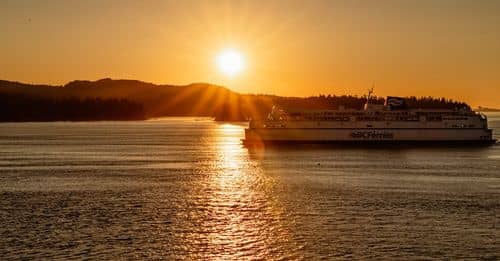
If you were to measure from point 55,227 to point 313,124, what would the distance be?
80040 millimetres

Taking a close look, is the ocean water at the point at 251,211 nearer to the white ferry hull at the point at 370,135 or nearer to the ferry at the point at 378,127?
the white ferry hull at the point at 370,135

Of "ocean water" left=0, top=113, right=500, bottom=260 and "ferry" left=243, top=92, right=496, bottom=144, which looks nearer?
"ocean water" left=0, top=113, right=500, bottom=260

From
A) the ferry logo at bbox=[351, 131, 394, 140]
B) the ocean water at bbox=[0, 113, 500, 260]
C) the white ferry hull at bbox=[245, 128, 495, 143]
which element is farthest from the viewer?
the ferry logo at bbox=[351, 131, 394, 140]

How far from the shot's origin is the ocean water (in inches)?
1075

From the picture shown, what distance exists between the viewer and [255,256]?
26188 millimetres

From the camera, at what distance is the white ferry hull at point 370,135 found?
107 metres

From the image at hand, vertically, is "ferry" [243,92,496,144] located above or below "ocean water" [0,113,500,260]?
above

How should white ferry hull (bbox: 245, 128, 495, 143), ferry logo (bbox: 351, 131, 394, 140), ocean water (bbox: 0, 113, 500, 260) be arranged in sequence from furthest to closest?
ferry logo (bbox: 351, 131, 394, 140) → white ferry hull (bbox: 245, 128, 495, 143) → ocean water (bbox: 0, 113, 500, 260)

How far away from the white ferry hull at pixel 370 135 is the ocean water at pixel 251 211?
3600 centimetres

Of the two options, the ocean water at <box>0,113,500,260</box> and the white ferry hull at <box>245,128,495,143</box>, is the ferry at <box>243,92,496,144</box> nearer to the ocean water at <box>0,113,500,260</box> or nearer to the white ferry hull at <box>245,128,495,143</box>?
the white ferry hull at <box>245,128,495,143</box>

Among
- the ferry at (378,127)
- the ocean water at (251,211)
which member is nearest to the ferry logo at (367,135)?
the ferry at (378,127)

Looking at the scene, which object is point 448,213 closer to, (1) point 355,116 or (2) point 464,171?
(2) point 464,171

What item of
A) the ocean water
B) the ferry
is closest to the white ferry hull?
the ferry

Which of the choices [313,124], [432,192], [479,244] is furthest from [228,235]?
[313,124]
